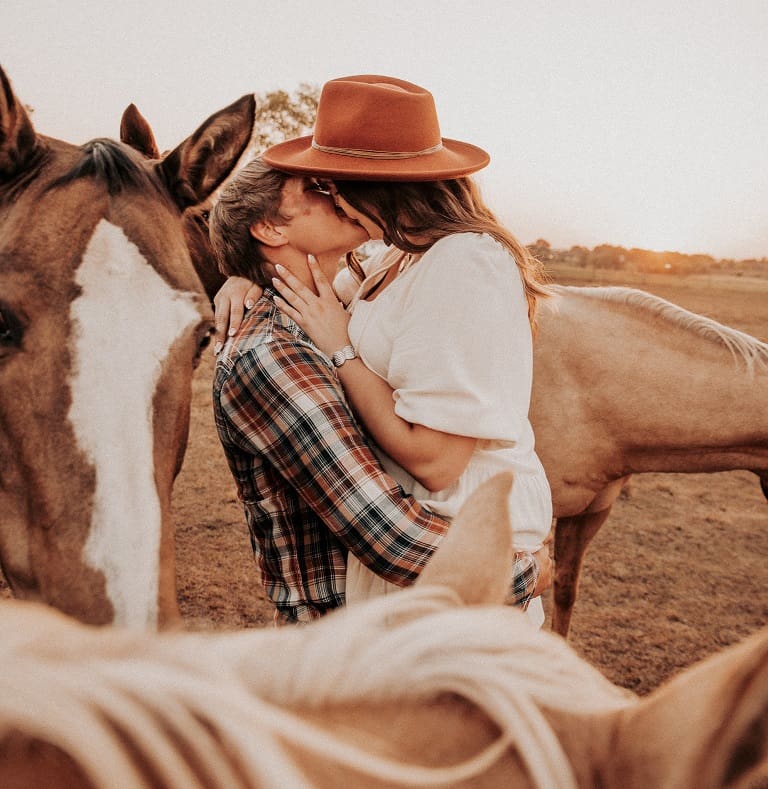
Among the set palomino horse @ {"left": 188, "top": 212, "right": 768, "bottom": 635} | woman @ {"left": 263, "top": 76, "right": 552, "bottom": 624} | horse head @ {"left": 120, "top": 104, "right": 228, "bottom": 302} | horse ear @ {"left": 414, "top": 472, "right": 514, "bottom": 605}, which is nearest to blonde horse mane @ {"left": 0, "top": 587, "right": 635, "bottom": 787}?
horse ear @ {"left": 414, "top": 472, "right": 514, "bottom": 605}

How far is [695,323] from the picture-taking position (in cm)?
312

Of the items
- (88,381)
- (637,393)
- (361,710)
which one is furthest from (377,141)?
(637,393)

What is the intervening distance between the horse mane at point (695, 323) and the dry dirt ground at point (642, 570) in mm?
2003

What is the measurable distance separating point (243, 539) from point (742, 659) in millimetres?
4730

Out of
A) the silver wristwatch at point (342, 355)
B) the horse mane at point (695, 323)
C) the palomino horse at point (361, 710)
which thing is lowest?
the horse mane at point (695, 323)

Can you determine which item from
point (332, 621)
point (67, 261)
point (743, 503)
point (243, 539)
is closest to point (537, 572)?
point (332, 621)

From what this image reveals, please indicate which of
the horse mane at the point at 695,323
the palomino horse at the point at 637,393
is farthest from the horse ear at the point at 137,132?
the horse mane at the point at 695,323

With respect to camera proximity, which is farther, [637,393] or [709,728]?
[637,393]

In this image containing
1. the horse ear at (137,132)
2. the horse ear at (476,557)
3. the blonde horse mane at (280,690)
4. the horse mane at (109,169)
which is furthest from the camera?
the horse ear at (137,132)

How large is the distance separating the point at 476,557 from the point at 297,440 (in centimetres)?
72

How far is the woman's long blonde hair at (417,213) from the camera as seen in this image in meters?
1.61

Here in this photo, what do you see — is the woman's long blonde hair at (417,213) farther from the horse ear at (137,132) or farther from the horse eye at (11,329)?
the horse ear at (137,132)

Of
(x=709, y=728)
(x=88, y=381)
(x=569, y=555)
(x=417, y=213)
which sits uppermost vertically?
(x=417, y=213)

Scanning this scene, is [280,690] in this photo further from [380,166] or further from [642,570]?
[642,570]
